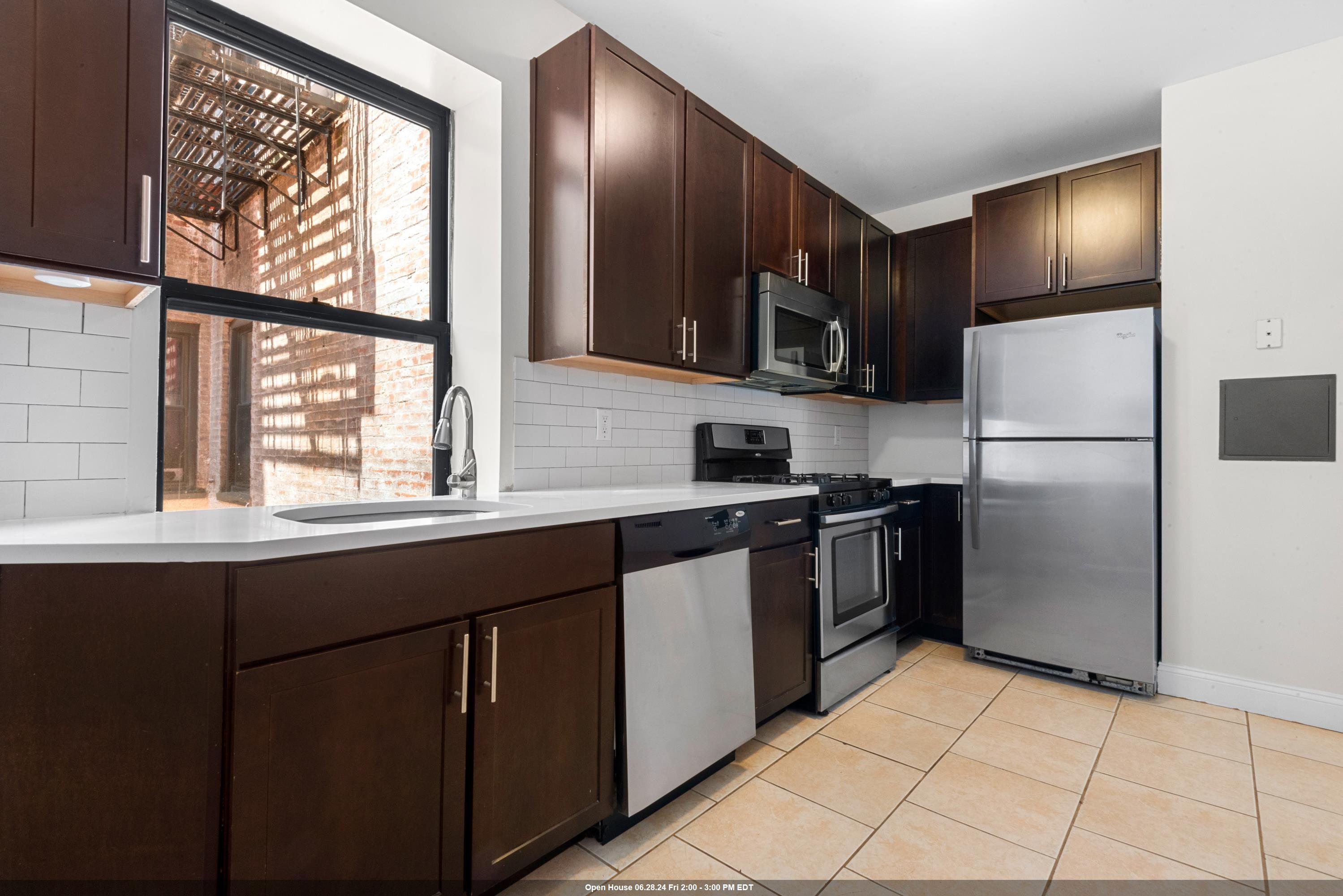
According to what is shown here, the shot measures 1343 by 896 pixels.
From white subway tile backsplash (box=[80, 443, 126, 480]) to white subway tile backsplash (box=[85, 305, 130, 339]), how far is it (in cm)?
26

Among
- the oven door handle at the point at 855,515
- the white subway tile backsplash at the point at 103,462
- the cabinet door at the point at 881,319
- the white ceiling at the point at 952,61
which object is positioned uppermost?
the white ceiling at the point at 952,61

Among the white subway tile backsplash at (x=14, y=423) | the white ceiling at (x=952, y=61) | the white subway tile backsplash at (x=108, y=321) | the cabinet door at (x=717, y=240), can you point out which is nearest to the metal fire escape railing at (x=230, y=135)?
the white subway tile backsplash at (x=108, y=321)

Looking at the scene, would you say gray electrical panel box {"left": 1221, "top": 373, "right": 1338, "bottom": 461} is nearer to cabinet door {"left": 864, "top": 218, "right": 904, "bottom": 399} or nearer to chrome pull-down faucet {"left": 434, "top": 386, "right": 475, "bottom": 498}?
cabinet door {"left": 864, "top": 218, "right": 904, "bottom": 399}

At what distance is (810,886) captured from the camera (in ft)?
5.19

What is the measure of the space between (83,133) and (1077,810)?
292cm

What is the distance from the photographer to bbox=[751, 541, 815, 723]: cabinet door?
2.29 metres

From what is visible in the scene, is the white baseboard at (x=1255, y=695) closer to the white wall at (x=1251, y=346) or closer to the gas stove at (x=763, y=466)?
the white wall at (x=1251, y=346)

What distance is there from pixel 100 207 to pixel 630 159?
4.92ft

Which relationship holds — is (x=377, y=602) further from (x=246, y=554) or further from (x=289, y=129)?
(x=289, y=129)

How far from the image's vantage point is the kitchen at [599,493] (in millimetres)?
1140

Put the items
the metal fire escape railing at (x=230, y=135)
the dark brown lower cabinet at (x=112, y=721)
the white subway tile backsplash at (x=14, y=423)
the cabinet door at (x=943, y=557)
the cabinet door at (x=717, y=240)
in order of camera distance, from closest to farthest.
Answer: the dark brown lower cabinet at (x=112, y=721) < the white subway tile backsplash at (x=14, y=423) < the metal fire escape railing at (x=230, y=135) < the cabinet door at (x=717, y=240) < the cabinet door at (x=943, y=557)

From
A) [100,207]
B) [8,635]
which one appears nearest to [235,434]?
[100,207]

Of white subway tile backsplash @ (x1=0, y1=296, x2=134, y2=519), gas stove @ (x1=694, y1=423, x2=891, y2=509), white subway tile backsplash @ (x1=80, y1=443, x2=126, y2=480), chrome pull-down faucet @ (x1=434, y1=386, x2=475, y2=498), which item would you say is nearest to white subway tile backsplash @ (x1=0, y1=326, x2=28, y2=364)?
white subway tile backsplash @ (x1=0, y1=296, x2=134, y2=519)

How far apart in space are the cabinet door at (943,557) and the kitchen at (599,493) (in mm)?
37
